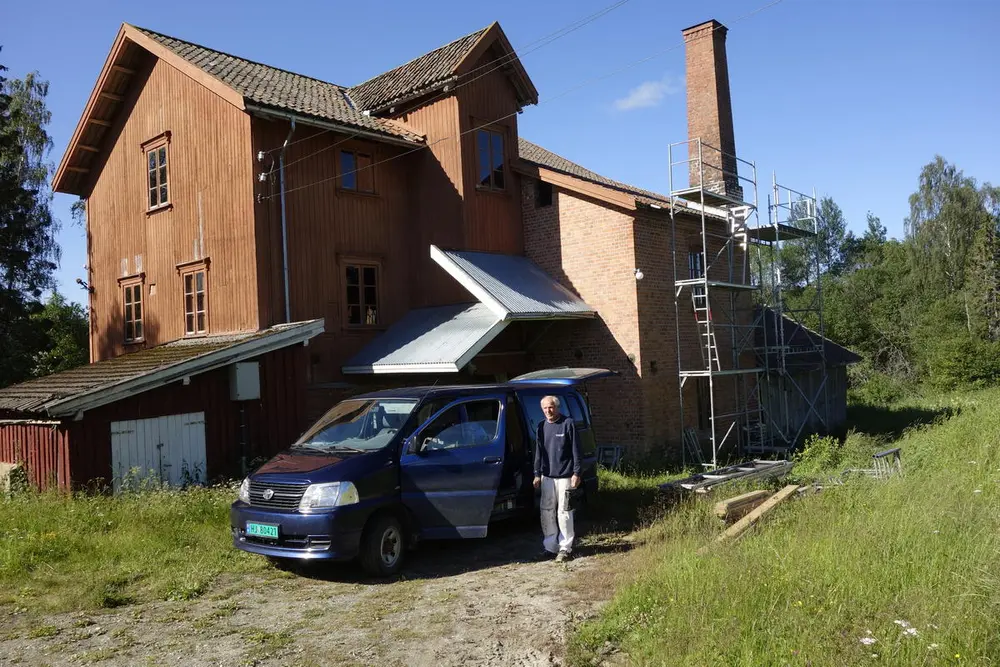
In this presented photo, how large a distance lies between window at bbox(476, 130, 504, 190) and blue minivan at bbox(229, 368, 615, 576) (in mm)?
8281

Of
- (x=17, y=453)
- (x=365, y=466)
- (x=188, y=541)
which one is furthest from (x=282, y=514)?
(x=17, y=453)

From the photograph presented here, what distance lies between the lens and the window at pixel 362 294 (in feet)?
50.9

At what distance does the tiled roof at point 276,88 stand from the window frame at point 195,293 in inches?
138

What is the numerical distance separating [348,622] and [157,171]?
1354cm

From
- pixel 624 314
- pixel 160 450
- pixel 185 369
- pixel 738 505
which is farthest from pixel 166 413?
pixel 624 314

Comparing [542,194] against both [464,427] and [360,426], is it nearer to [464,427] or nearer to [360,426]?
[464,427]

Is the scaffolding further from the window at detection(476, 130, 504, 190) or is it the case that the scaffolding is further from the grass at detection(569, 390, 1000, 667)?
the grass at detection(569, 390, 1000, 667)

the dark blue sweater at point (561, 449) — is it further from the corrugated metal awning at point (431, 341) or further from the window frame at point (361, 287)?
the window frame at point (361, 287)

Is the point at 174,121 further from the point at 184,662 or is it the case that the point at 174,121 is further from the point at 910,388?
the point at 910,388

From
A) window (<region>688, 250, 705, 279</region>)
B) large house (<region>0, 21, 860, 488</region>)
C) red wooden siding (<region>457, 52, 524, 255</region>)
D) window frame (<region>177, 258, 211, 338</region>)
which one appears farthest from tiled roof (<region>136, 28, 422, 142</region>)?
window (<region>688, 250, 705, 279</region>)

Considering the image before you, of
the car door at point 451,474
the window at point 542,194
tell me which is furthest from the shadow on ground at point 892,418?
the car door at point 451,474

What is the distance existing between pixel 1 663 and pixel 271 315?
907 cm

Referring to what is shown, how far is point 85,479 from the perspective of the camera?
34.9 feet

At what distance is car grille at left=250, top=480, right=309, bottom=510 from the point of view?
7523mm
